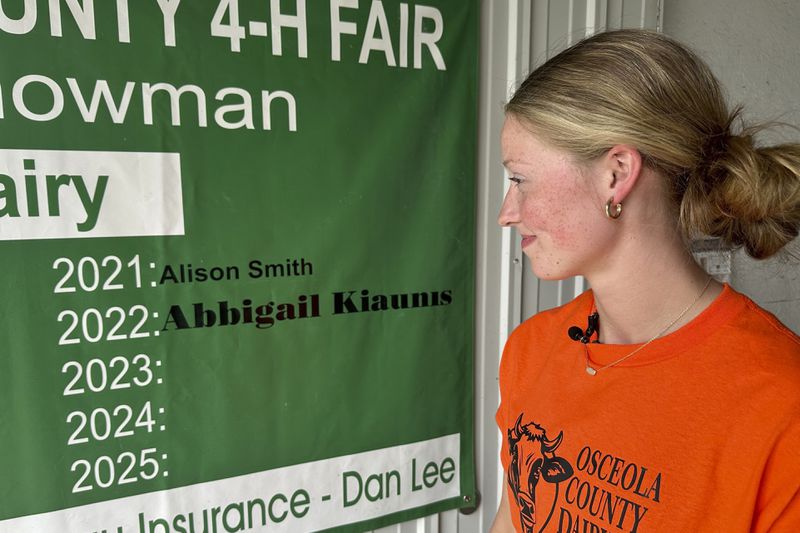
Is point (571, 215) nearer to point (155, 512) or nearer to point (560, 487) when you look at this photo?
point (560, 487)

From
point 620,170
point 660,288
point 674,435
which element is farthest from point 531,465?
point 620,170

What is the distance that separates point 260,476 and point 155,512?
0.22m

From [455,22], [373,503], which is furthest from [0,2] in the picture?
[373,503]

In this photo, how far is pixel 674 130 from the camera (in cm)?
84

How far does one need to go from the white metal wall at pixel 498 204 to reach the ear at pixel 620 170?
650 mm

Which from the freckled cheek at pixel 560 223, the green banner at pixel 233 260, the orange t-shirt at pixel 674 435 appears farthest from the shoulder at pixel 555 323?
the green banner at pixel 233 260

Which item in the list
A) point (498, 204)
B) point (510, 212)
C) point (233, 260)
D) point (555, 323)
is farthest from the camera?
point (498, 204)

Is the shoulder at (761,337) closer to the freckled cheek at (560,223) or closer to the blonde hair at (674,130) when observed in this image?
the blonde hair at (674,130)

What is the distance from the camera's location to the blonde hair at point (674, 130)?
2.75ft

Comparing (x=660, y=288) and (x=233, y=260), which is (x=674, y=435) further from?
(x=233, y=260)

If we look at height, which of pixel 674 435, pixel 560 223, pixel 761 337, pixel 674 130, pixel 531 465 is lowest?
pixel 531 465

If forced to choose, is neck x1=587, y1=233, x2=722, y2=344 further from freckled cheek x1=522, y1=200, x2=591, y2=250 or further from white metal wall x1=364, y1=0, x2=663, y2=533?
white metal wall x1=364, y1=0, x2=663, y2=533

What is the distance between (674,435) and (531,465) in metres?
0.25

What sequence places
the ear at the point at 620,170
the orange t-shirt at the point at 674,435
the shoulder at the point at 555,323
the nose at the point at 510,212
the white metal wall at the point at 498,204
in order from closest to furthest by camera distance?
the orange t-shirt at the point at 674,435
the ear at the point at 620,170
the nose at the point at 510,212
the shoulder at the point at 555,323
the white metal wall at the point at 498,204
